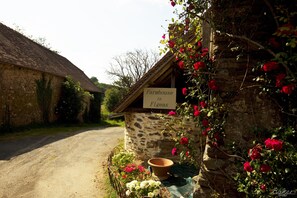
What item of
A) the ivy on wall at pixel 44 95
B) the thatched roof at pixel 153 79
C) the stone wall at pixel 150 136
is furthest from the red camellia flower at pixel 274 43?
the ivy on wall at pixel 44 95

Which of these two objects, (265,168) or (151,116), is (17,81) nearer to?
(151,116)

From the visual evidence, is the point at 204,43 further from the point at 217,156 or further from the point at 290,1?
the point at 217,156

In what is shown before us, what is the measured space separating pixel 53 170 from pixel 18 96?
28.7ft

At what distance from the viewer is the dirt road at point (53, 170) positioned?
5.66 m

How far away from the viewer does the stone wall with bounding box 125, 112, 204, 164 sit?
739 cm

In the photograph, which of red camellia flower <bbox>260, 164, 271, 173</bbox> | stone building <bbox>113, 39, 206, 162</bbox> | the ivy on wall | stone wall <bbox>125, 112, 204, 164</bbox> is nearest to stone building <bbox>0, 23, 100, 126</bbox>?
the ivy on wall

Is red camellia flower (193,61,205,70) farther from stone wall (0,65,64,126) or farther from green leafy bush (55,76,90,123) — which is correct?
green leafy bush (55,76,90,123)

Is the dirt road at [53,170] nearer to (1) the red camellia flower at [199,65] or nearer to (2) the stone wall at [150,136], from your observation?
(2) the stone wall at [150,136]

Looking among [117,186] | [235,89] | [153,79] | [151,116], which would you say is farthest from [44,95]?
[235,89]

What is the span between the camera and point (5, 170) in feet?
22.4

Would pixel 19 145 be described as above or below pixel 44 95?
below

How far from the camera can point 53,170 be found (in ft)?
23.5

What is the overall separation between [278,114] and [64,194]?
5171 millimetres

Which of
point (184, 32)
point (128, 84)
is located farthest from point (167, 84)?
point (128, 84)
